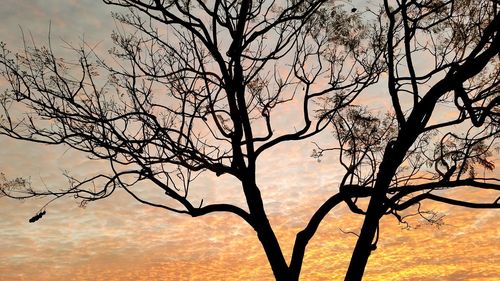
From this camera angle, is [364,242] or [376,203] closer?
[376,203]

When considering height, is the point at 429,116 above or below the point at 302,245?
above

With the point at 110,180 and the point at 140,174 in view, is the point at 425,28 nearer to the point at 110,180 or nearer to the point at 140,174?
the point at 140,174

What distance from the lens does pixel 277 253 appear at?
24.6 ft

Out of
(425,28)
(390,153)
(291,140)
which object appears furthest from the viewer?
(291,140)

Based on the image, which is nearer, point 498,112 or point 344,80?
point 498,112

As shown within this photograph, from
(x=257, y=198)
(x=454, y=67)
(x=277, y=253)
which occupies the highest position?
(x=454, y=67)

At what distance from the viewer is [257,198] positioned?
305 inches

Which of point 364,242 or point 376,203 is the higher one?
point 376,203

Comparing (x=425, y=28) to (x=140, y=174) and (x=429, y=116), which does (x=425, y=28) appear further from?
(x=140, y=174)

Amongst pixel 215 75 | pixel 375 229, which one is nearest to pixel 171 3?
pixel 215 75

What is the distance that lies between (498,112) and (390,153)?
1957 mm

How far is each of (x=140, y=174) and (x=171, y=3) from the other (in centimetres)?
255

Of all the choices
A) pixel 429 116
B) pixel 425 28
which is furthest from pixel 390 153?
pixel 425 28

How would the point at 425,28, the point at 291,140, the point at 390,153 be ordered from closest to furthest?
the point at 390,153, the point at 425,28, the point at 291,140
